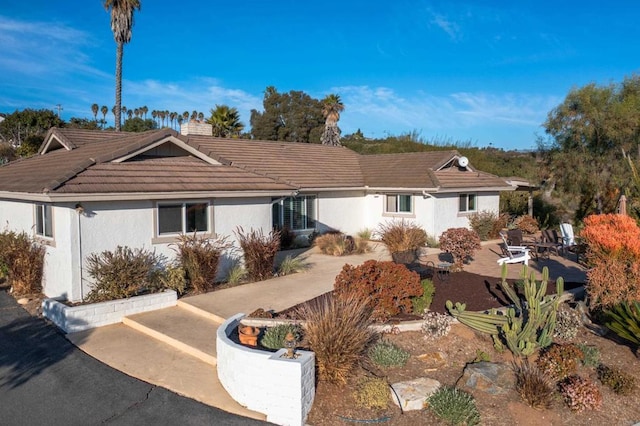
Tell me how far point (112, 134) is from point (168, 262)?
25.5 feet

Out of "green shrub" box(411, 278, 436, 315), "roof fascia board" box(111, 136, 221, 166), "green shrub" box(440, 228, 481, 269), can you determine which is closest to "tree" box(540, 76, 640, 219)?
"green shrub" box(440, 228, 481, 269)

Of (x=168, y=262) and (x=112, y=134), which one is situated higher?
(x=112, y=134)

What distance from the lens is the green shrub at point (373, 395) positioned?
6.85m

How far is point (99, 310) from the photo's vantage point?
401 inches

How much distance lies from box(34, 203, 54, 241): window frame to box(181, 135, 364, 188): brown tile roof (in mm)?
7534

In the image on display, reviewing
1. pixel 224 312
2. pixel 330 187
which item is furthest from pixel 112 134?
pixel 224 312

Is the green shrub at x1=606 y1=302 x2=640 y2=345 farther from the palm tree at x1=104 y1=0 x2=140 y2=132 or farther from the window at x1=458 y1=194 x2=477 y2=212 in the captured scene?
the palm tree at x1=104 y1=0 x2=140 y2=132

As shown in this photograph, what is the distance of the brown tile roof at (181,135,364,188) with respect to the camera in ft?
67.9

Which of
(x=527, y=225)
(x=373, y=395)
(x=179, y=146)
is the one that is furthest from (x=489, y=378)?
(x=527, y=225)

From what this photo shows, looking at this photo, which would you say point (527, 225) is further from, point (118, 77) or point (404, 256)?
point (118, 77)

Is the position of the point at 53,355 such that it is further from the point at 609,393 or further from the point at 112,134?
the point at 112,134

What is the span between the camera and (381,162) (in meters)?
25.2

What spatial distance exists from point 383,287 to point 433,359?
176 cm

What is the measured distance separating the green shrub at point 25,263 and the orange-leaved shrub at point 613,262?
1309 centimetres
